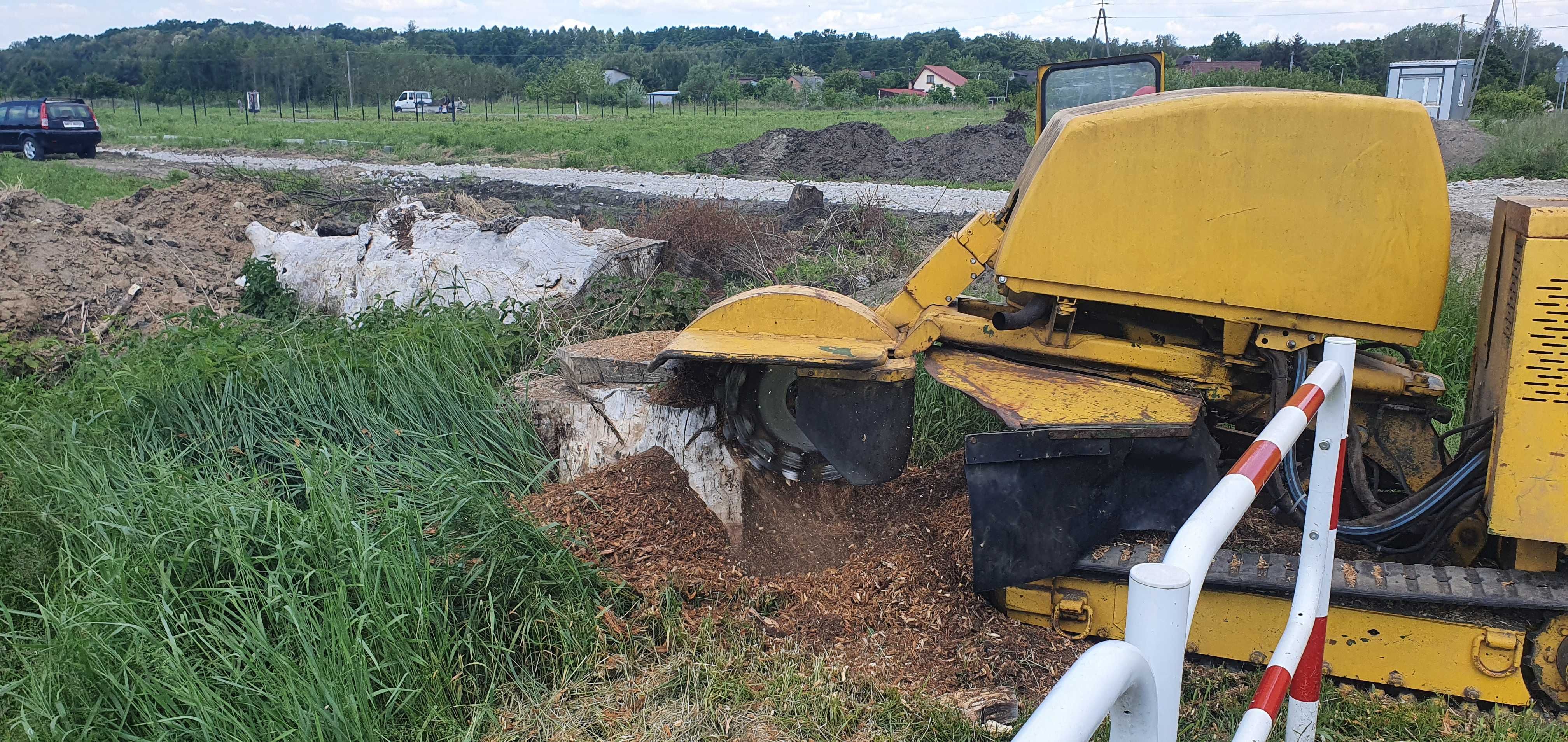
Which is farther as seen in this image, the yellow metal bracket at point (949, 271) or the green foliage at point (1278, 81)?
the green foliage at point (1278, 81)

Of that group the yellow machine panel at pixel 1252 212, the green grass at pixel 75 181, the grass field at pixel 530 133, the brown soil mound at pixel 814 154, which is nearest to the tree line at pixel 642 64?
the grass field at pixel 530 133

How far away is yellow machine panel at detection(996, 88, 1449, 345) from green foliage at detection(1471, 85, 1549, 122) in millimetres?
25803

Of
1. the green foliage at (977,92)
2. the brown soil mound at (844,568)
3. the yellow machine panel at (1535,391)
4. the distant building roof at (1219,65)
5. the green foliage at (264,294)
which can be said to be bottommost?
the brown soil mound at (844,568)

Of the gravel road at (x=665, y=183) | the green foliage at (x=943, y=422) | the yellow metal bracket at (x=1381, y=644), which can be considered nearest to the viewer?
the yellow metal bracket at (x=1381, y=644)

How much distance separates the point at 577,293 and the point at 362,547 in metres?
3.24

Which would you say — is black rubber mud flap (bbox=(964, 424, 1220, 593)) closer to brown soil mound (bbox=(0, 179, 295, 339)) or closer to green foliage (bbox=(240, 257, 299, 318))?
green foliage (bbox=(240, 257, 299, 318))

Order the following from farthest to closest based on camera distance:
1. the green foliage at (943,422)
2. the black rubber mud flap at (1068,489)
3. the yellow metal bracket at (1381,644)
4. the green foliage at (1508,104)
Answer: the green foliage at (1508,104) < the green foliage at (943,422) < the black rubber mud flap at (1068,489) < the yellow metal bracket at (1381,644)

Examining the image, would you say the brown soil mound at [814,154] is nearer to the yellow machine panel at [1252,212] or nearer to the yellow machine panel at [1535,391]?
the yellow machine panel at [1252,212]

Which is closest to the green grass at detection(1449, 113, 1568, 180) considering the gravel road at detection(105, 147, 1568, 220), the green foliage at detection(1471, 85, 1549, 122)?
the gravel road at detection(105, 147, 1568, 220)

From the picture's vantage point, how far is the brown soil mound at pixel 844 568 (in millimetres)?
3383

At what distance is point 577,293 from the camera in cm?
635

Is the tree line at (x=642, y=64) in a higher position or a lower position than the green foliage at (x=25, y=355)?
higher

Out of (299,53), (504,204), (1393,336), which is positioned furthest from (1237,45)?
(1393,336)

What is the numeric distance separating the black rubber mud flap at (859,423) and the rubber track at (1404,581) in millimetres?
811
